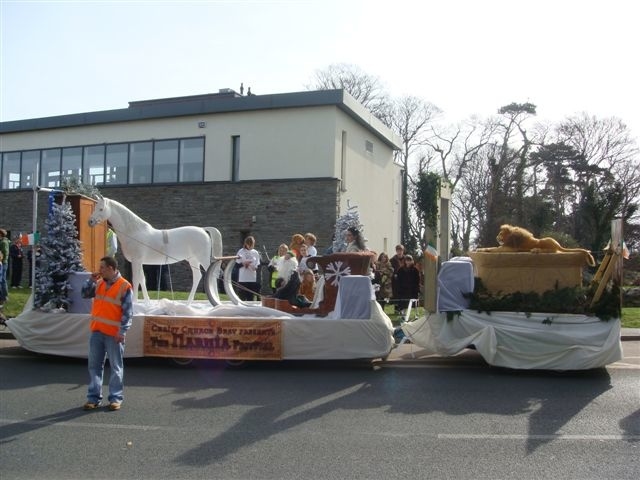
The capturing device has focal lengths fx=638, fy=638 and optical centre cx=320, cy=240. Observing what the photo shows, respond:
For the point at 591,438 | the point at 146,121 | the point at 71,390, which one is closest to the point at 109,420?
the point at 71,390

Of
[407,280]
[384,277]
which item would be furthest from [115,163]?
[407,280]

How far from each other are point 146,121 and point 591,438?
24031 mm

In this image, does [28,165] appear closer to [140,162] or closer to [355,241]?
[140,162]

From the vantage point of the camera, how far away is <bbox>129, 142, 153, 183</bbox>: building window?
27.2 metres

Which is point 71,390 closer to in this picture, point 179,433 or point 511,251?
point 179,433

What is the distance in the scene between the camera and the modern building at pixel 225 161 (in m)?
24.4

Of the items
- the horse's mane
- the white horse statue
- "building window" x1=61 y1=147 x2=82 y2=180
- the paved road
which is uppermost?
"building window" x1=61 y1=147 x2=82 y2=180

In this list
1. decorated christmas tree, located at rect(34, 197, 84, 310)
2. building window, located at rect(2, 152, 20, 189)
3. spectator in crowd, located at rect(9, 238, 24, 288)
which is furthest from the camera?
building window, located at rect(2, 152, 20, 189)

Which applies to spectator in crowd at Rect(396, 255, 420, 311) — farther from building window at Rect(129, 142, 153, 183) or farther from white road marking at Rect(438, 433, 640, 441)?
building window at Rect(129, 142, 153, 183)

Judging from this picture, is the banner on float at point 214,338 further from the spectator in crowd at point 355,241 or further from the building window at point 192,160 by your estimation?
the building window at point 192,160

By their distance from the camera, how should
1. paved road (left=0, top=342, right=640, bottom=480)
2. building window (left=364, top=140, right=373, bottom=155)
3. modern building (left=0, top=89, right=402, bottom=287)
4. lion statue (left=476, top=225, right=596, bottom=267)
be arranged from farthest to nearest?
building window (left=364, top=140, right=373, bottom=155), modern building (left=0, top=89, right=402, bottom=287), lion statue (left=476, top=225, right=596, bottom=267), paved road (left=0, top=342, right=640, bottom=480)

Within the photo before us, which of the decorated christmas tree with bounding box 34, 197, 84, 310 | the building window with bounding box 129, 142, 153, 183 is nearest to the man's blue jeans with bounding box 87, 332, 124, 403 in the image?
the decorated christmas tree with bounding box 34, 197, 84, 310

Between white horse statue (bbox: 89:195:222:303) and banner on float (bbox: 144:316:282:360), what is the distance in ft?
5.36

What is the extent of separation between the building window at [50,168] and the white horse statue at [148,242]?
1921 cm
